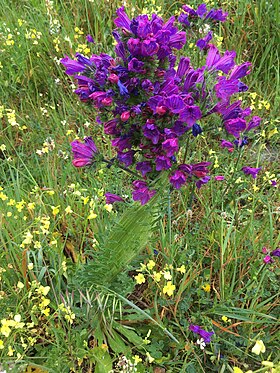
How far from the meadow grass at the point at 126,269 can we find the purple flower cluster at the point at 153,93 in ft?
0.99

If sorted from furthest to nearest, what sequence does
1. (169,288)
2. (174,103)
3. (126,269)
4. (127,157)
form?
(126,269)
(169,288)
(127,157)
(174,103)

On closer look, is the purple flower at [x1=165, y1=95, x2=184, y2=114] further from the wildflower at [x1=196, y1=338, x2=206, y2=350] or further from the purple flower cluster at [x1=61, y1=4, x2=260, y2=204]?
the wildflower at [x1=196, y1=338, x2=206, y2=350]

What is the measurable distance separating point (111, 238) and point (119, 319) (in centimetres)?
45

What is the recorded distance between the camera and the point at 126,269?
1.87 m

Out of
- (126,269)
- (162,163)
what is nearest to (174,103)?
(162,163)

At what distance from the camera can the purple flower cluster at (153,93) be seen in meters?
1.31

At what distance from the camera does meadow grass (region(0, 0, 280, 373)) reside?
1.77 meters

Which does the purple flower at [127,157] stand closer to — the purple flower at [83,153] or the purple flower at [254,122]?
the purple flower at [83,153]

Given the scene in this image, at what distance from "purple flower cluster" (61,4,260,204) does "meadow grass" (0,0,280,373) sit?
30 centimetres

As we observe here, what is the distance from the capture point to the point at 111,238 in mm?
1755

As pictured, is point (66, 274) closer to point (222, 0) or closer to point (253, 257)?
point (253, 257)

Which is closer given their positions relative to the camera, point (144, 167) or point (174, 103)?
point (174, 103)

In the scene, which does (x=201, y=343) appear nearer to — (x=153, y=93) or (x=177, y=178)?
(x=177, y=178)

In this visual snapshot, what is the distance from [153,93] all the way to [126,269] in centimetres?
83
